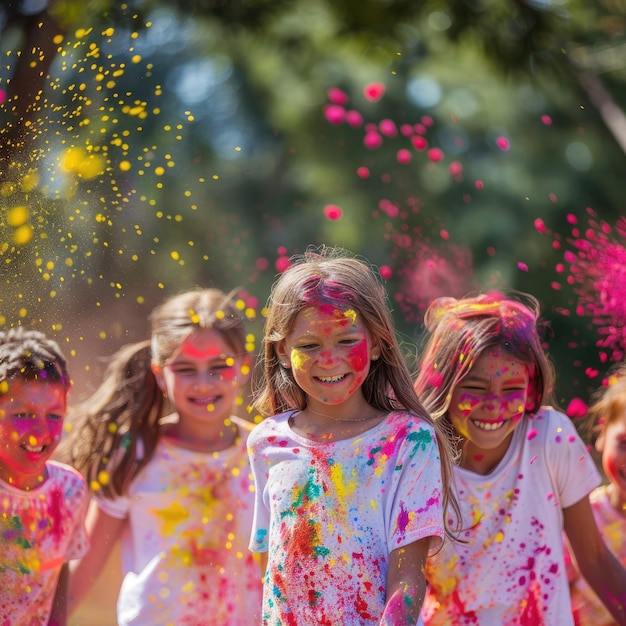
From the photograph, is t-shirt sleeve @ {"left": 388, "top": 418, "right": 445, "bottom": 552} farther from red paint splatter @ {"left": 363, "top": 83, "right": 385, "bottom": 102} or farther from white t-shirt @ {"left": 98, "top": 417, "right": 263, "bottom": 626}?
red paint splatter @ {"left": 363, "top": 83, "right": 385, "bottom": 102}

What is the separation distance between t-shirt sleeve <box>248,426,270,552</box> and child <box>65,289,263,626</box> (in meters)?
0.19

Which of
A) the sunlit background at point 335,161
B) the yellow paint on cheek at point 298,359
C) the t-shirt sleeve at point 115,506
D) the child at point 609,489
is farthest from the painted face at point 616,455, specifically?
the t-shirt sleeve at point 115,506

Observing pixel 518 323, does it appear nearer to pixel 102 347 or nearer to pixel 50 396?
pixel 102 347

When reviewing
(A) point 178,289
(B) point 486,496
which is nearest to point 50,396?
(A) point 178,289

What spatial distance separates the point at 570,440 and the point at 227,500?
81cm

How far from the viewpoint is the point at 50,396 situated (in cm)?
213

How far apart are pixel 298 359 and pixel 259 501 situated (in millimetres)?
332

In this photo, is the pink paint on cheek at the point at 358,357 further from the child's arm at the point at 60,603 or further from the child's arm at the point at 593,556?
the child's arm at the point at 60,603

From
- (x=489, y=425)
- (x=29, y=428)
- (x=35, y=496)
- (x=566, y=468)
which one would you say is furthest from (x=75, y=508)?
(x=566, y=468)

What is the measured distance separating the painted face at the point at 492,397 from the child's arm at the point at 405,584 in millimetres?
421

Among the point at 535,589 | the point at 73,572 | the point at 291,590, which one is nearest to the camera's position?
the point at 291,590

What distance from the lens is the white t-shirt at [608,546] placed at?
84.0 inches

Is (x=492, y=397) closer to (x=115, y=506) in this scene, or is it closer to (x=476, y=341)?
(x=476, y=341)

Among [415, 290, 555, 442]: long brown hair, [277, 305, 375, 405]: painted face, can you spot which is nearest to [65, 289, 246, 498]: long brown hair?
[277, 305, 375, 405]: painted face
